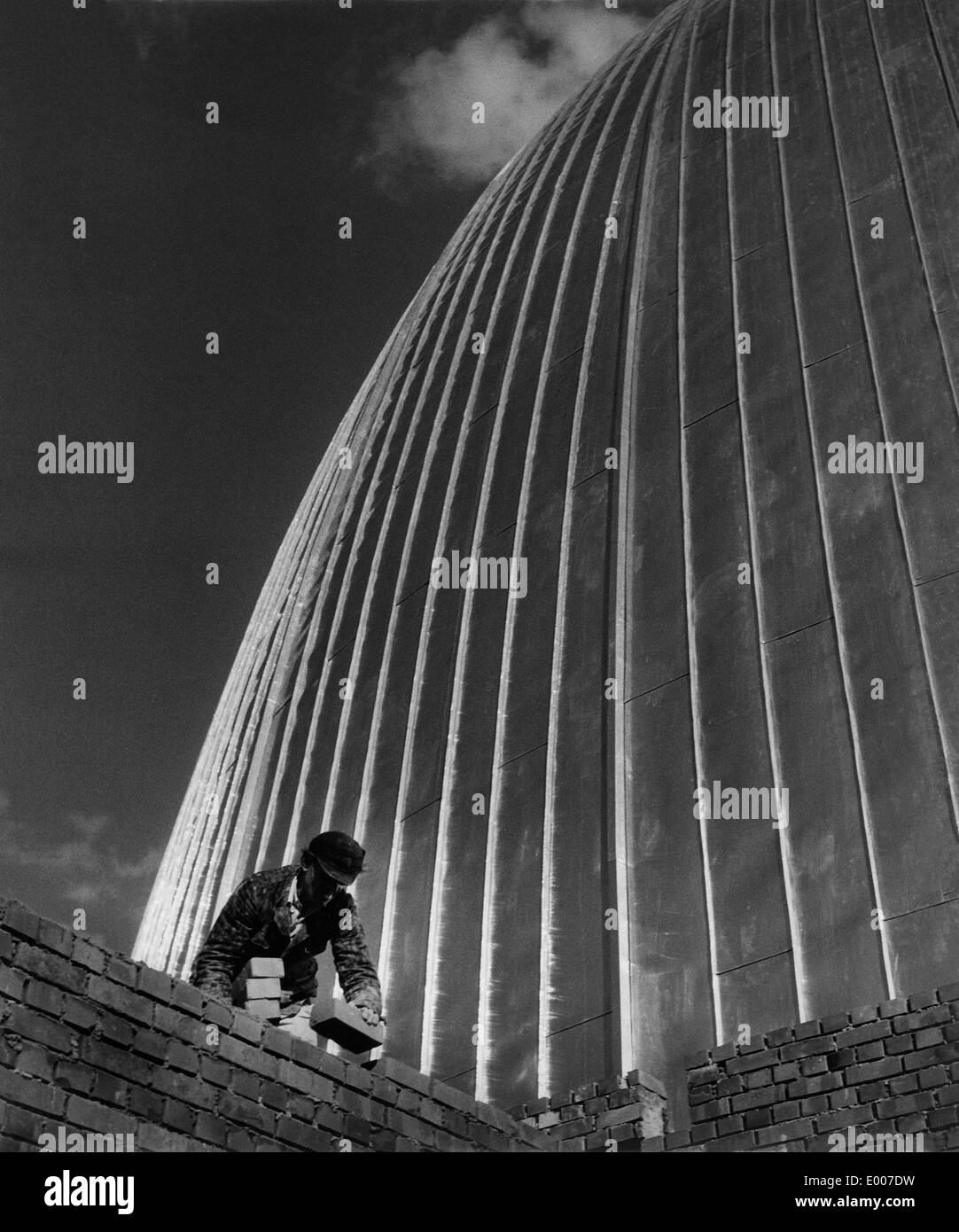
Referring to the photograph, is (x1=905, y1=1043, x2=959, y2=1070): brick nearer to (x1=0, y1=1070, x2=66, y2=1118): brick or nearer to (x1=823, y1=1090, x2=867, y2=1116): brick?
(x1=823, y1=1090, x2=867, y2=1116): brick

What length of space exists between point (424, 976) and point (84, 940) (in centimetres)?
557

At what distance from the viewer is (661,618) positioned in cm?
1175

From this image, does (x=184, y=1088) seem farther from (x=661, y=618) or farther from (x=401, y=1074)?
(x=661, y=618)

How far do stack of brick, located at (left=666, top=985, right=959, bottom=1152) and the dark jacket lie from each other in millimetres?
2237

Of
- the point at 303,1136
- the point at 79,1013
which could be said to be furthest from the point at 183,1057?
the point at 303,1136

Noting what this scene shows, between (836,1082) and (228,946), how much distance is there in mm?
3319

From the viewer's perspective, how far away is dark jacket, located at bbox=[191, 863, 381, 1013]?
310 inches

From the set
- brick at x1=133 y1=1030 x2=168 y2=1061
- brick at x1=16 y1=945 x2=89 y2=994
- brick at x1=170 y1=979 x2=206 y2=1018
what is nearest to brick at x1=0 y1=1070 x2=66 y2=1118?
brick at x1=16 y1=945 x2=89 y2=994

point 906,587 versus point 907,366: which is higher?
point 907,366

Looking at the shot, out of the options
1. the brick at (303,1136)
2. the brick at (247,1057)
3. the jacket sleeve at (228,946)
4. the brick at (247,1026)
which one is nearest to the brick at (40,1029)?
the brick at (247,1057)

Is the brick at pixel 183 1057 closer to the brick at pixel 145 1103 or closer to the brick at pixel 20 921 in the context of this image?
the brick at pixel 145 1103
